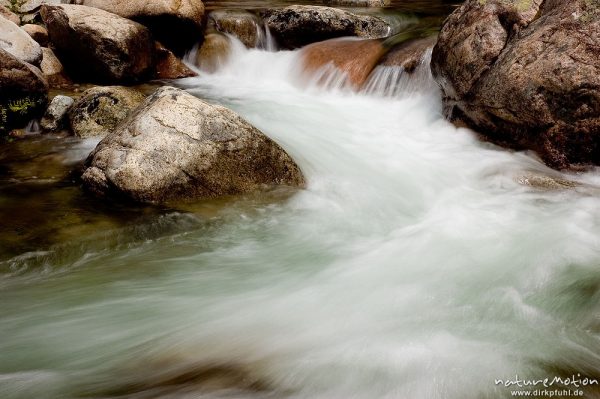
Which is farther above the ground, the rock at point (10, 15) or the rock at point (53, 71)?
the rock at point (10, 15)

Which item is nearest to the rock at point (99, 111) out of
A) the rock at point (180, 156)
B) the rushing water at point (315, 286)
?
the rushing water at point (315, 286)

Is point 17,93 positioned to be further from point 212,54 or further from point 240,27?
point 240,27

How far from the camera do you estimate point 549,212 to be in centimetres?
507

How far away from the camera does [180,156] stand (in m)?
5.01

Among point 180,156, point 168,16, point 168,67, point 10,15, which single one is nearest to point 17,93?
point 180,156

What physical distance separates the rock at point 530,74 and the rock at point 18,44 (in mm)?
7790

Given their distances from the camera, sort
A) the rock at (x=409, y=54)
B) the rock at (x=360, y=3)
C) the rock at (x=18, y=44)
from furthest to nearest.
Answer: the rock at (x=360, y=3) < the rock at (x=409, y=54) < the rock at (x=18, y=44)

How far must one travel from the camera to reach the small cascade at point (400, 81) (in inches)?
329

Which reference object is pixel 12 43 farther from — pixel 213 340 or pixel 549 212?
pixel 549 212

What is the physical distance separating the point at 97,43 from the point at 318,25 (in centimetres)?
533

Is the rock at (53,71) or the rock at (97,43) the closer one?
the rock at (97,43)

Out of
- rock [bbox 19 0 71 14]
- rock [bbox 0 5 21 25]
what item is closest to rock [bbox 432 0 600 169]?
rock [bbox 0 5 21 25]

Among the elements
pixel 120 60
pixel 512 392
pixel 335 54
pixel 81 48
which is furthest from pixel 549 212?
pixel 81 48

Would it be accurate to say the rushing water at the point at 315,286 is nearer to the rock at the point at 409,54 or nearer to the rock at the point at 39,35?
the rock at the point at 409,54
